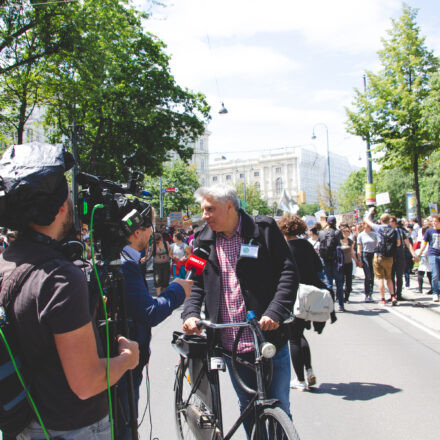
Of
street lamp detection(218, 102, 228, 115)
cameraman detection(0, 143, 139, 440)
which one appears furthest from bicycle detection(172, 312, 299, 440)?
street lamp detection(218, 102, 228, 115)

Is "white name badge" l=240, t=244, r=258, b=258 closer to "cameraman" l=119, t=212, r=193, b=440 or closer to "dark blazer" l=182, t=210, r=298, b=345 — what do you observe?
"dark blazer" l=182, t=210, r=298, b=345

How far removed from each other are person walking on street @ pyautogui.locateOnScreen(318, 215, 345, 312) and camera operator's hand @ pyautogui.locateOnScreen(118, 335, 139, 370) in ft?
24.1

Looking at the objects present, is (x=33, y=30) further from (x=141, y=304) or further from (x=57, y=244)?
(x=57, y=244)

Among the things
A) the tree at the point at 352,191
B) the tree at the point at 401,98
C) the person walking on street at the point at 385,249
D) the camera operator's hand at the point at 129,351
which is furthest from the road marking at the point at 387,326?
the tree at the point at 352,191

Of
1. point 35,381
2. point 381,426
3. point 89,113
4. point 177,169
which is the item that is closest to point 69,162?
point 35,381

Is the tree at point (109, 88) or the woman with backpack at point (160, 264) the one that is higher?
the tree at point (109, 88)

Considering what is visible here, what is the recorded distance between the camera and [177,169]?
174 ft

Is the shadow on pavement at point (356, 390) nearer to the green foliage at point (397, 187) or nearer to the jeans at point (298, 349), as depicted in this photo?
the jeans at point (298, 349)

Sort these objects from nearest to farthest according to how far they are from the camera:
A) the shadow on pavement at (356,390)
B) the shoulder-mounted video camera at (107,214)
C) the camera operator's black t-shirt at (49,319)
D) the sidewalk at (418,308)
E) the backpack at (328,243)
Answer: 1. the camera operator's black t-shirt at (49,319)
2. the shoulder-mounted video camera at (107,214)
3. the shadow on pavement at (356,390)
4. the sidewalk at (418,308)
5. the backpack at (328,243)

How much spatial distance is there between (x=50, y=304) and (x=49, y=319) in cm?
5

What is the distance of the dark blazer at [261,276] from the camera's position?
9.07 ft

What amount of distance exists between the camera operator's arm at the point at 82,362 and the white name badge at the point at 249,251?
50.3 inches

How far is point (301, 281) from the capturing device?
4809mm

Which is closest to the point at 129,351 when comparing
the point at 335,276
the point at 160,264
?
the point at 335,276
